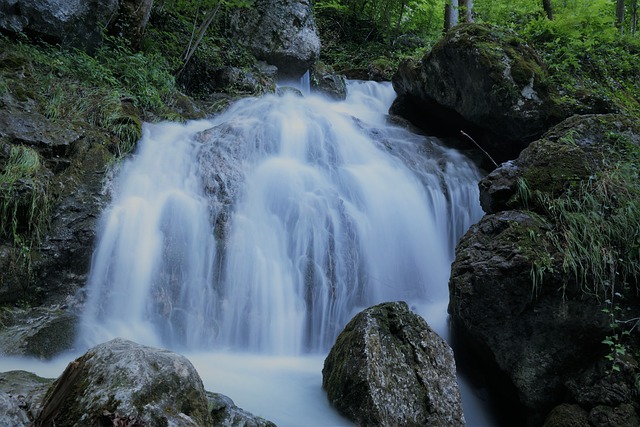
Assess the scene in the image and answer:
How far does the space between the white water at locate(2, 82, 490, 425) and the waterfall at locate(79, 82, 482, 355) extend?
2 cm

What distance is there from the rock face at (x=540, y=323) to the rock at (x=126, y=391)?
9.66 ft

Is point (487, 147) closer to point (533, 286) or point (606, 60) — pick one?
point (606, 60)

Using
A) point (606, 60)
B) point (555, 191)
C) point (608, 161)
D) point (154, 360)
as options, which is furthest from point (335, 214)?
point (606, 60)

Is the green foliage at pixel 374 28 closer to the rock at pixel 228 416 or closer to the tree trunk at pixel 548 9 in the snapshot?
the tree trunk at pixel 548 9

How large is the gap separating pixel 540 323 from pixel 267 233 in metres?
3.31

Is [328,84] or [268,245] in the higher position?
[328,84]

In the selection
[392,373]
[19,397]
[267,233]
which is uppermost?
[267,233]

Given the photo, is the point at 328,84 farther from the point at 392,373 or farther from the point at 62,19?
the point at 392,373

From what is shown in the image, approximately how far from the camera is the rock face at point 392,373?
3.62 metres

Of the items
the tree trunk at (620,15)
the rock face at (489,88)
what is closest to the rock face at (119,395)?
the rock face at (489,88)

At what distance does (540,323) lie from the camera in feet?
14.3

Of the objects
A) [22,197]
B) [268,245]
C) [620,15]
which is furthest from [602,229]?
[620,15]

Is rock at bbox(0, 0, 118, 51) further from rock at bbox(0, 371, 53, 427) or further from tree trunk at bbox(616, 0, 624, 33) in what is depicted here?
tree trunk at bbox(616, 0, 624, 33)

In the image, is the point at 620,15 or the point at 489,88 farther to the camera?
the point at 620,15
